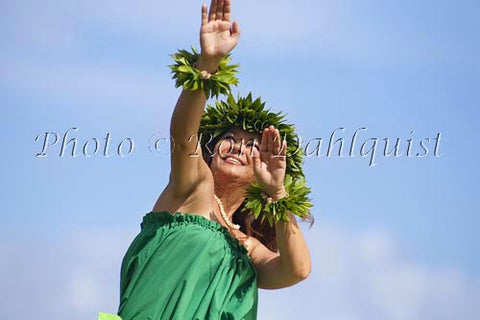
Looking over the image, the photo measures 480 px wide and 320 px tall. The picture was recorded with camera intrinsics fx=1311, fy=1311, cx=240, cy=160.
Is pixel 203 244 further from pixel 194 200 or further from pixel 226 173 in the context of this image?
pixel 226 173

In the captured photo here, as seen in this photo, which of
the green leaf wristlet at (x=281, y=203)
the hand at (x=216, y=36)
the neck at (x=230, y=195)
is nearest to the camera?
the hand at (x=216, y=36)

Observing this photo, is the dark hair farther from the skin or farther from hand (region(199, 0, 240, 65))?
hand (region(199, 0, 240, 65))

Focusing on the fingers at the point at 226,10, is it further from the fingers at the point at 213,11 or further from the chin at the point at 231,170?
the chin at the point at 231,170

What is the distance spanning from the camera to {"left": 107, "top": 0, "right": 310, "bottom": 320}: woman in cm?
480

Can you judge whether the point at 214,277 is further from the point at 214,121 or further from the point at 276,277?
the point at 214,121

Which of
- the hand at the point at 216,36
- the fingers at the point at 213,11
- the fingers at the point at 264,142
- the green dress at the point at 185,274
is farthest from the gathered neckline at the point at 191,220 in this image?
the fingers at the point at 213,11

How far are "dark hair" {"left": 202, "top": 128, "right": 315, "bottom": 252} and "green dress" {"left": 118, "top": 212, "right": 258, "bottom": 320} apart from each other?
32cm

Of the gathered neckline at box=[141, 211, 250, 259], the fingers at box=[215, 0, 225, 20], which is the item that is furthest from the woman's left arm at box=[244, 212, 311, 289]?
the fingers at box=[215, 0, 225, 20]

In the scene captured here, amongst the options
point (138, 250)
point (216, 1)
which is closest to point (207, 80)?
point (216, 1)

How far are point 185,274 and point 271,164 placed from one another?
0.52 metres

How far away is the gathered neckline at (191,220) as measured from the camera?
196 inches

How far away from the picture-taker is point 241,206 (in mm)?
5371

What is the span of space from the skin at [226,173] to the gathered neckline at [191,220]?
1.6 inches

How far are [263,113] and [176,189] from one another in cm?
56
